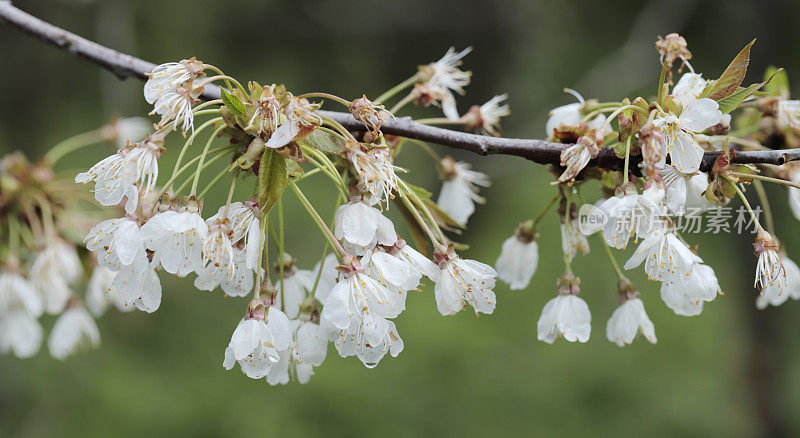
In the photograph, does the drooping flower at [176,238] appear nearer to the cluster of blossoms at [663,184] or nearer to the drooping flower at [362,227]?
the drooping flower at [362,227]

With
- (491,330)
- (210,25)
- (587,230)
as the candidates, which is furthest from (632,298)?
(210,25)

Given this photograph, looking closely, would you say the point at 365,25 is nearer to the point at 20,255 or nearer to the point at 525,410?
the point at 525,410

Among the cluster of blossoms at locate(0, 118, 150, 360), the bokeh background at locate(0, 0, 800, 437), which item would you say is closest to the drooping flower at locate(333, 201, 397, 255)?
the cluster of blossoms at locate(0, 118, 150, 360)

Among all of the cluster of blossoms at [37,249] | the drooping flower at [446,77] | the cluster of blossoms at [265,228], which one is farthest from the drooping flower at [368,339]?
the cluster of blossoms at [37,249]

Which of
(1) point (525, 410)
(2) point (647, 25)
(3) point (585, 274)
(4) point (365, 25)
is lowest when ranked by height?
(1) point (525, 410)

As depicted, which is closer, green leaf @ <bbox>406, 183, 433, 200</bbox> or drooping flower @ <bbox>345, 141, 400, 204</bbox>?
drooping flower @ <bbox>345, 141, 400, 204</bbox>

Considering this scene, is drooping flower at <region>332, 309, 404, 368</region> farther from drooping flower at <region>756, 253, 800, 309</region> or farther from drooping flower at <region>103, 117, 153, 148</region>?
drooping flower at <region>103, 117, 153, 148</region>

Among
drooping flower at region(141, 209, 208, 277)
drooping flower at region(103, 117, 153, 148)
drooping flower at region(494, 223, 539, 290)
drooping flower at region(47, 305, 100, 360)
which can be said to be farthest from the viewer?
drooping flower at region(103, 117, 153, 148)
